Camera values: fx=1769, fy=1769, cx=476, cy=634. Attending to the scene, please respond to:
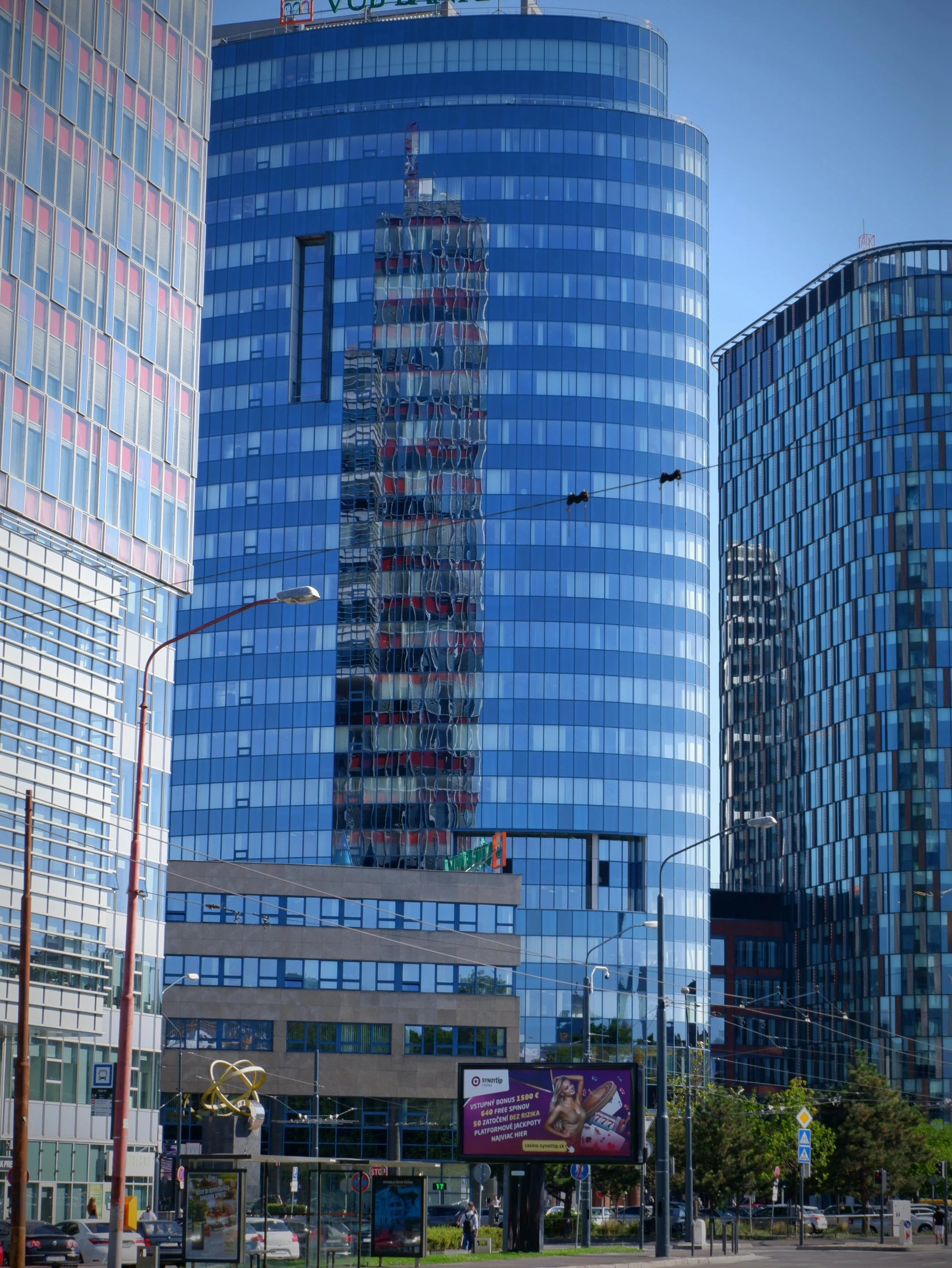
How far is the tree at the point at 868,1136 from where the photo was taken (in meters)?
90.7

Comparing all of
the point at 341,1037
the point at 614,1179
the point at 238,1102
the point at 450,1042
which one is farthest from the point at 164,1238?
the point at 450,1042

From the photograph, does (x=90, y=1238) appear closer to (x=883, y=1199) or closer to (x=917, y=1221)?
(x=883, y=1199)

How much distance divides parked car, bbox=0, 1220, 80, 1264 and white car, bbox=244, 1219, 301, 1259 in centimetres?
459

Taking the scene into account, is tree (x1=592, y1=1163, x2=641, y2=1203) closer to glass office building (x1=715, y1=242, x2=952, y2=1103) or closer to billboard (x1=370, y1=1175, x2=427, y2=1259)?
billboard (x1=370, y1=1175, x2=427, y2=1259)

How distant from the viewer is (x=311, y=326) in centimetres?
13125

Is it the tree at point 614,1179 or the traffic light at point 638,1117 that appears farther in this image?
the tree at point 614,1179

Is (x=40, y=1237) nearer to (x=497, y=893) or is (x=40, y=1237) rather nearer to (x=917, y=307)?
(x=497, y=893)

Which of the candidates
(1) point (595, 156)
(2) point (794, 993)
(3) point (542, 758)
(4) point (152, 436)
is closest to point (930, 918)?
(2) point (794, 993)

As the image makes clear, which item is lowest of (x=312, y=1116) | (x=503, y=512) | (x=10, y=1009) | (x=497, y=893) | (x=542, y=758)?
(x=312, y=1116)

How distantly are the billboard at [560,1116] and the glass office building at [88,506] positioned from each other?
1919 cm

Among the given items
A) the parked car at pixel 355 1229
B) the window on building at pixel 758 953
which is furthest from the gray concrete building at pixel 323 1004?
the window on building at pixel 758 953

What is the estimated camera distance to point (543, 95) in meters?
132

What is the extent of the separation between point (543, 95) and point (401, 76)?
1131 centimetres

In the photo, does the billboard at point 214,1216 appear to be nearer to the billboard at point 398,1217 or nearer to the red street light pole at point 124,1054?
the red street light pole at point 124,1054
